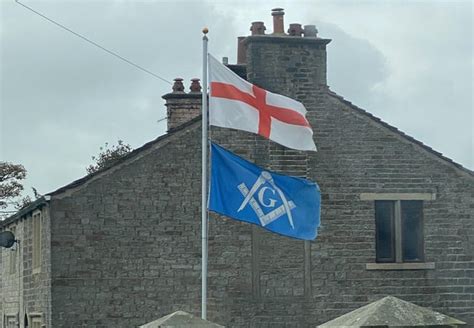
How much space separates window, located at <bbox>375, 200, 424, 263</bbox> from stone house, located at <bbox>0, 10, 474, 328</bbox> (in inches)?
1.0

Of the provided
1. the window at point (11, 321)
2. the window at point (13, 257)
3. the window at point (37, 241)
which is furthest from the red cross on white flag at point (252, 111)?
the window at point (11, 321)

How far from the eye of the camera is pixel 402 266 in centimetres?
2427

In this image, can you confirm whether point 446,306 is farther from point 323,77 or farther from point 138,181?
point 138,181

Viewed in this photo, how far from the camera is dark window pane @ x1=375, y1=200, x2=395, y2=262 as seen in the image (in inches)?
959

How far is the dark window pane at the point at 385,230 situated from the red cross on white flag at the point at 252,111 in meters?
6.66

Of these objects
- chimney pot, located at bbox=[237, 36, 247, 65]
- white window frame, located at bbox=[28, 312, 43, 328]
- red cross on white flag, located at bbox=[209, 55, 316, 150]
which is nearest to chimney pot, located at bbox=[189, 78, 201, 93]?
chimney pot, located at bbox=[237, 36, 247, 65]

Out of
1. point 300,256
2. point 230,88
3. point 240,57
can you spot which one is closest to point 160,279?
point 300,256

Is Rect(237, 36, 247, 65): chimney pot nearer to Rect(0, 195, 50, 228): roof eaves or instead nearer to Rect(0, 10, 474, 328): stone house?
Rect(0, 10, 474, 328): stone house

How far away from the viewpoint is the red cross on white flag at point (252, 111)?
56.5 feet

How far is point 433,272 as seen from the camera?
24.5m

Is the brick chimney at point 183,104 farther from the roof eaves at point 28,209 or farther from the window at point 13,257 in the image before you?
the window at point 13,257

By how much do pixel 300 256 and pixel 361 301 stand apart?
5.36 feet

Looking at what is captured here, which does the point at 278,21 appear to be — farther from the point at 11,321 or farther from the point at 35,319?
the point at 11,321

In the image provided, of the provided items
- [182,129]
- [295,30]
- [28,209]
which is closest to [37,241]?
[28,209]
